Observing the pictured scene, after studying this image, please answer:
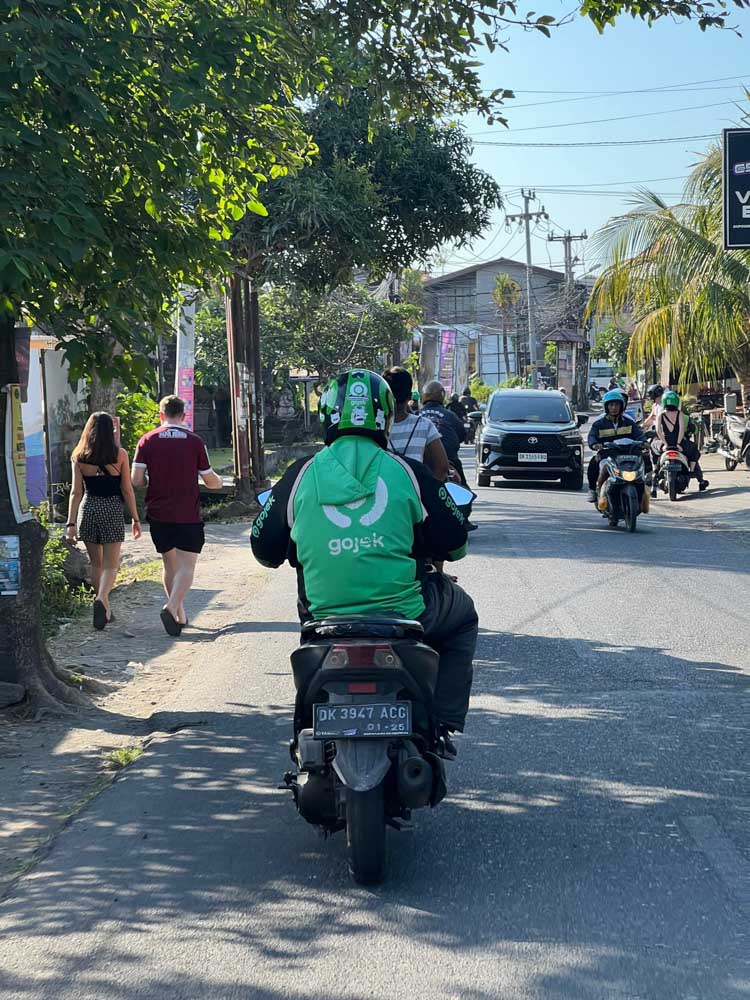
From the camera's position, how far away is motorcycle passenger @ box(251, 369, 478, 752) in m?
4.71

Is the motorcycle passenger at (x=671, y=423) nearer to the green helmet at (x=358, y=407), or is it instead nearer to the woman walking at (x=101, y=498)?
the woman walking at (x=101, y=498)

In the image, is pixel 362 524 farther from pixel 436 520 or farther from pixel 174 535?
pixel 174 535

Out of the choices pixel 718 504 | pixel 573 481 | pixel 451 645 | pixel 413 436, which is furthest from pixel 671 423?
pixel 451 645

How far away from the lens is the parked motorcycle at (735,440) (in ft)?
82.7

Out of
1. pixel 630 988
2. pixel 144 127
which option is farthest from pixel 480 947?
pixel 144 127

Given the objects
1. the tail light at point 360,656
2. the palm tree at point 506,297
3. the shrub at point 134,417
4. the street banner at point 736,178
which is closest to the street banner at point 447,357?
the palm tree at point 506,297

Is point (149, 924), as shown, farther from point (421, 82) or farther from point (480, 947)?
point (421, 82)

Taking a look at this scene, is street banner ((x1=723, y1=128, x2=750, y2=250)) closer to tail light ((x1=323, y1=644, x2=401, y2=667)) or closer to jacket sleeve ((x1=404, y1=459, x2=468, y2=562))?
jacket sleeve ((x1=404, y1=459, x2=468, y2=562))

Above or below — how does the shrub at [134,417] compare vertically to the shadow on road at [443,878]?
above

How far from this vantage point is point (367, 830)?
176 inches

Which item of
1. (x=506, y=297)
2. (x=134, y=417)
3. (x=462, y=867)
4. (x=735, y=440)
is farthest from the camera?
(x=506, y=297)

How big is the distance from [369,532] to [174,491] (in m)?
5.64

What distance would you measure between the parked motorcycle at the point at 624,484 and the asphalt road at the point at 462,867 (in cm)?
752

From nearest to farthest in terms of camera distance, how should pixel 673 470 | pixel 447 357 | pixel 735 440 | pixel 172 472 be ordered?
pixel 172 472
pixel 673 470
pixel 735 440
pixel 447 357
